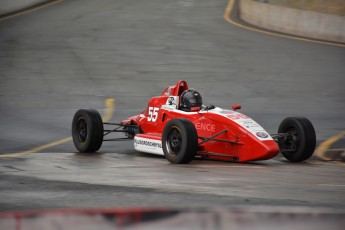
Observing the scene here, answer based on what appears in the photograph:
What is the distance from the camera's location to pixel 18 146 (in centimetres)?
1423

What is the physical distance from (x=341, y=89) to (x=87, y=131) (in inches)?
426

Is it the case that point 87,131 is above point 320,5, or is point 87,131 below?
below

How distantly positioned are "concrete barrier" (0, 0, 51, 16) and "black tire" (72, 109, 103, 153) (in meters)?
21.7

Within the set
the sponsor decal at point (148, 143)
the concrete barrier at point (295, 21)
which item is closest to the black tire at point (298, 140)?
the sponsor decal at point (148, 143)

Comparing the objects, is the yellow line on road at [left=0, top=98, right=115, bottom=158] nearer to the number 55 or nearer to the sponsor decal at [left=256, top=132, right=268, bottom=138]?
the number 55

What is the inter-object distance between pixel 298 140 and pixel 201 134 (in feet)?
5.02

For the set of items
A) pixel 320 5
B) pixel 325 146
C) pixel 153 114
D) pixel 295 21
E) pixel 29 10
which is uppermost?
pixel 29 10

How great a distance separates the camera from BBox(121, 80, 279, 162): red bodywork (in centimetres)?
1168

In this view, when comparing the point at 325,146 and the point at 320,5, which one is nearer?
the point at 325,146

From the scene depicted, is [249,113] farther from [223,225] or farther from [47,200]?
[223,225]

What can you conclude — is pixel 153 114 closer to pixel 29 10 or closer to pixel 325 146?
pixel 325 146

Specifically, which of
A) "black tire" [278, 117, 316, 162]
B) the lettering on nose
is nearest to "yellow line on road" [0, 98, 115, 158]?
the lettering on nose

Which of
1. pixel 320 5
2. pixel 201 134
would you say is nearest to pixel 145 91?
pixel 201 134

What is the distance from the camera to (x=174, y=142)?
1212 centimetres
